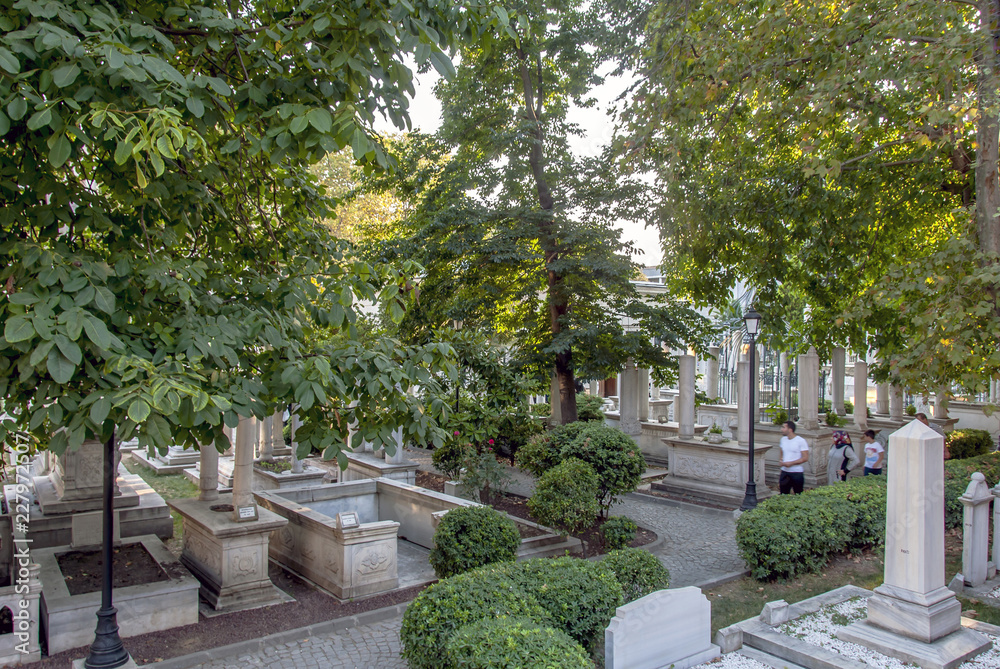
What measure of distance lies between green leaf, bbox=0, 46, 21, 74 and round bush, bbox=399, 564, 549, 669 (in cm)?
467

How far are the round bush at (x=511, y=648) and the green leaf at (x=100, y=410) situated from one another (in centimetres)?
286

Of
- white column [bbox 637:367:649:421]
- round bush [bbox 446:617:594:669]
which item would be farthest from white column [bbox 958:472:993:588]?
white column [bbox 637:367:649:421]

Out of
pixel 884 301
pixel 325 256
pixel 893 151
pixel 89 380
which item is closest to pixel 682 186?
pixel 893 151

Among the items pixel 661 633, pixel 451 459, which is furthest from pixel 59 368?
pixel 451 459

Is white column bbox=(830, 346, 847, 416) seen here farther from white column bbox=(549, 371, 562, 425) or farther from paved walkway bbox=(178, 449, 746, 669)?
white column bbox=(549, 371, 562, 425)

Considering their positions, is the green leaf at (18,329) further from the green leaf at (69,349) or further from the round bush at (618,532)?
the round bush at (618,532)

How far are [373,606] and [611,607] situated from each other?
3.31m

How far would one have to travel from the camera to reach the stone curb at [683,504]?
527 inches

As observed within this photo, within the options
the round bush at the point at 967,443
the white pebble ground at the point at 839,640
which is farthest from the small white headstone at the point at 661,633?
the round bush at the point at 967,443

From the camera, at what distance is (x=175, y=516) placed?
12984mm

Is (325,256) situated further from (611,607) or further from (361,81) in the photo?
(611,607)

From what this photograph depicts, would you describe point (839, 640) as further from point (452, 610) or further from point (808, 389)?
point (808, 389)

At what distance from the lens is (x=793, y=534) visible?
8906mm

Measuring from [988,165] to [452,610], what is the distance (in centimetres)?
938
